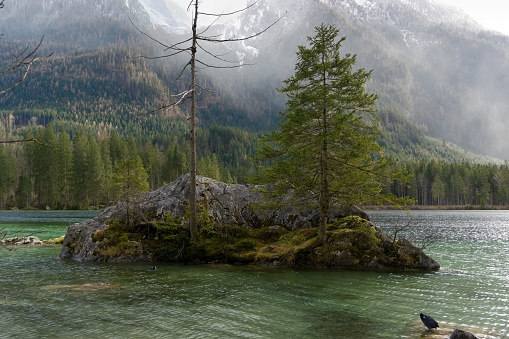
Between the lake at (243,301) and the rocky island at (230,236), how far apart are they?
1406 mm

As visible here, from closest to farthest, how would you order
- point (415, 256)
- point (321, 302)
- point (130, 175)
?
1. point (321, 302)
2. point (415, 256)
3. point (130, 175)

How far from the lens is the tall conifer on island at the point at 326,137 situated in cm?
1941

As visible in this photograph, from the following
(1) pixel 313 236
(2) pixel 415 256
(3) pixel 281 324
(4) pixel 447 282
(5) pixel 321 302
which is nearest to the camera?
(3) pixel 281 324

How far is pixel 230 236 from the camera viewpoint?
73.3 ft

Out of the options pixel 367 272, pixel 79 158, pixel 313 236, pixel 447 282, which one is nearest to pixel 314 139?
pixel 313 236

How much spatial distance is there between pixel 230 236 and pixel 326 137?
8.48 meters

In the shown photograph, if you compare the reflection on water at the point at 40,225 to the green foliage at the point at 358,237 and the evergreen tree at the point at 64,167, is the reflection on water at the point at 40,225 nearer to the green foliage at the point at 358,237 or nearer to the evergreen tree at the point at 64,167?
the green foliage at the point at 358,237

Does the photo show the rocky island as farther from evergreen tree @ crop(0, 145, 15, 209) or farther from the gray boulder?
A: evergreen tree @ crop(0, 145, 15, 209)

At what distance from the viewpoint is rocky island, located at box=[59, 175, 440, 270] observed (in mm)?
19688

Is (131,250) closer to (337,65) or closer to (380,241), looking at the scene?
(380,241)

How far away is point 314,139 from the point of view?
2033 cm

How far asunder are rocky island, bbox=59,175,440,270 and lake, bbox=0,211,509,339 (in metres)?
1.41

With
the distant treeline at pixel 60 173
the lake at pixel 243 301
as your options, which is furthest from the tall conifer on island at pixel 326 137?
the distant treeline at pixel 60 173

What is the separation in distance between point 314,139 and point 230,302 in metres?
10.9
